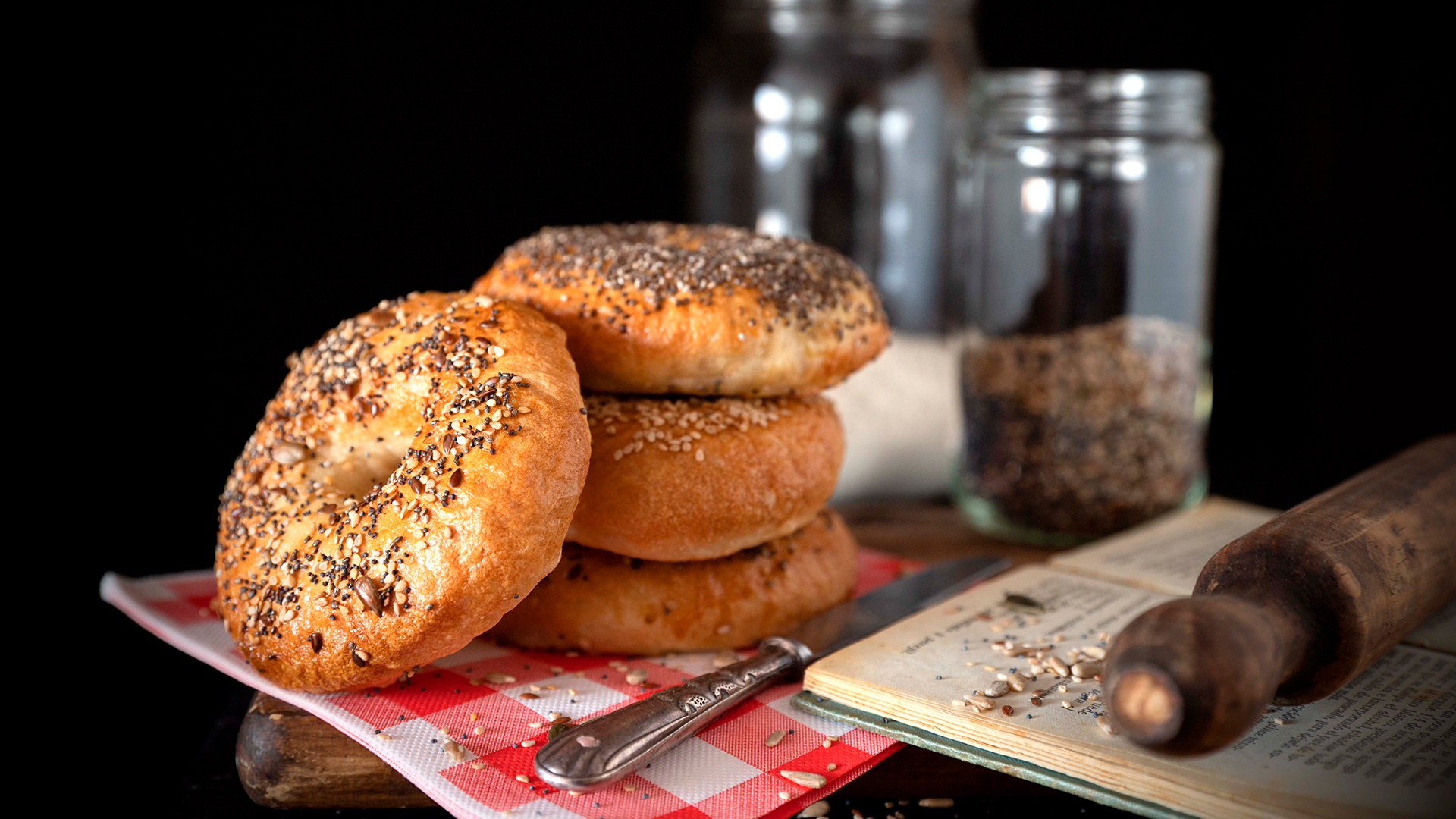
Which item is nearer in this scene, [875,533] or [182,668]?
[182,668]

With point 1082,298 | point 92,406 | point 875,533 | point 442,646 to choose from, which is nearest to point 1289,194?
point 1082,298

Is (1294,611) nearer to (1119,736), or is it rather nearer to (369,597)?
(1119,736)

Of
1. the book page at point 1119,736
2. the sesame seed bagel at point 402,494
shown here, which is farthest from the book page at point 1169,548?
the sesame seed bagel at point 402,494

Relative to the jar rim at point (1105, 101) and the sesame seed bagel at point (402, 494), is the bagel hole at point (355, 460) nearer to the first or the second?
the sesame seed bagel at point (402, 494)

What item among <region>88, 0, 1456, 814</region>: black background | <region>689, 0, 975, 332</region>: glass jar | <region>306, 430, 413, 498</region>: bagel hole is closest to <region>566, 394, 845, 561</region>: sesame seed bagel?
<region>306, 430, 413, 498</region>: bagel hole

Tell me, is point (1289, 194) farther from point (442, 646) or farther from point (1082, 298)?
point (442, 646)

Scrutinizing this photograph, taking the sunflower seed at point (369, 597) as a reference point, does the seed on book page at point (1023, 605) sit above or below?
below

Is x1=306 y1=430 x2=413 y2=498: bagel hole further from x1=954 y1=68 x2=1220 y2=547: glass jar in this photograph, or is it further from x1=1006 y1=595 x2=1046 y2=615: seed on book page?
x1=954 y1=68 x2=1220 y2=547: glass jar
